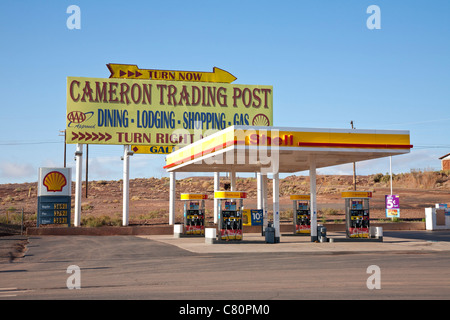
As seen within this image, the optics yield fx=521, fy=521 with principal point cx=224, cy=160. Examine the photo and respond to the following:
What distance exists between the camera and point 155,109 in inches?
1405

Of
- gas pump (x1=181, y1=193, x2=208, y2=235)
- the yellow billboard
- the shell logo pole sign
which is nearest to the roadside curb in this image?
the shell logo pole sign

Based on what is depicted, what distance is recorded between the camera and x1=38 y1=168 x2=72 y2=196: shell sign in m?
33.1

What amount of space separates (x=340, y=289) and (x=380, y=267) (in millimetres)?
4945

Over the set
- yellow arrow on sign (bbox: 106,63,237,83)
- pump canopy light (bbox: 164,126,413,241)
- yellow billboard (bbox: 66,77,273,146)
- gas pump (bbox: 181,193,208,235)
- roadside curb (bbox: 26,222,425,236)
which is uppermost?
yellow arrow on sign (bbox: 106,63,237,83)

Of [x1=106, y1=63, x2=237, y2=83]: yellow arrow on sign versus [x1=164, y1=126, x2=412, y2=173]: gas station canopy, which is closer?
[x1=164, y1=126, x2=412, y2=173]: gas station canopy

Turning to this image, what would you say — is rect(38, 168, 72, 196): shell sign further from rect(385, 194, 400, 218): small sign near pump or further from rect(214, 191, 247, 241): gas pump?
rect(385, 194, 400, 218): small sign near pump

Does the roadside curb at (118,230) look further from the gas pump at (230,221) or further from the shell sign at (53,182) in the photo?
the gas pump at (230,221)

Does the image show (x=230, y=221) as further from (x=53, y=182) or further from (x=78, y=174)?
(x=53, y=182)

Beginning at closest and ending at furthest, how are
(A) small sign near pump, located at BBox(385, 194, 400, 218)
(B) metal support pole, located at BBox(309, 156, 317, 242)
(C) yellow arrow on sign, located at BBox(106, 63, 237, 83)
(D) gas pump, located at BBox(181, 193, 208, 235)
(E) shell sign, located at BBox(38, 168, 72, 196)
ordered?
(B) metal support pole, located at BBox(309, 156, 317, 242), (D) gas pump, located at BBox(181, 193, 208, 235), (E) shell sign, located at BBox(38, 168, 72, 196), (C) yellow arrow on sign, located at BBox(106, 63, 237, 83), (A) small sign near pump, located at BBox(385, 194, 400, 218)

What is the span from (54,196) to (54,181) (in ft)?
3.21

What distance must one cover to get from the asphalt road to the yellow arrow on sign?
55.6ft

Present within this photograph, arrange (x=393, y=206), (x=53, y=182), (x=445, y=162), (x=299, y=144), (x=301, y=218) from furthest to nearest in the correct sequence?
1. (x=445, y=162)
2. (x=393, y=206)
3. (x=53, y=182)
4. (x=301, y=218)
5. (x=299, y=144)

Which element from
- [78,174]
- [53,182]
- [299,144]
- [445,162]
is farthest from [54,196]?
[445,162]

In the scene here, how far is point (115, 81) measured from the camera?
35031 millimetres
